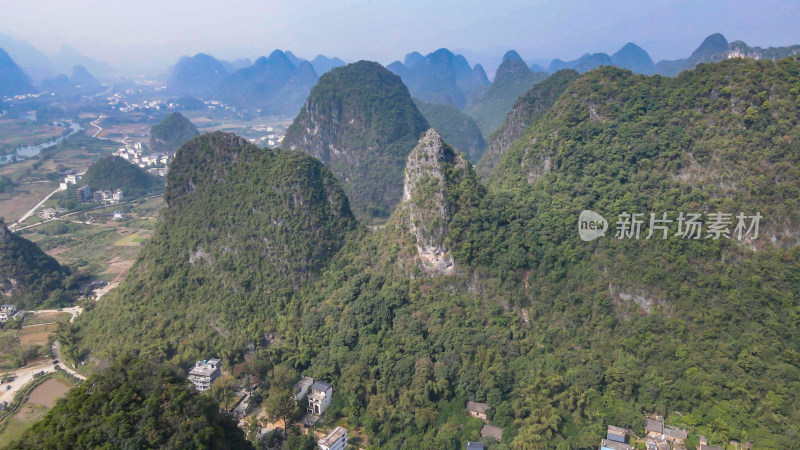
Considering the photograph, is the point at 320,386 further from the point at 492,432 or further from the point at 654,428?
the point at 654,428

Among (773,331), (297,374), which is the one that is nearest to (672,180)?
(773,331)

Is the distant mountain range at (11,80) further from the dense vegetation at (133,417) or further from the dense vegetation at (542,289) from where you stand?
the dense vegetation at (133,417)

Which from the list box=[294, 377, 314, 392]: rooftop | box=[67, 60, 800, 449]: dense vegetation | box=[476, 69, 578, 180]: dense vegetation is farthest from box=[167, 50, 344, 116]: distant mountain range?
box=[294, 377, 314, 392]: rooftop

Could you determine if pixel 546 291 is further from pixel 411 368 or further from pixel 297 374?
pixel 297 374

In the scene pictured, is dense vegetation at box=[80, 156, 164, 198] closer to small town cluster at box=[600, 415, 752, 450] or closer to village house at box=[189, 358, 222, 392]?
village house at box=[189, 358, 222, 392]

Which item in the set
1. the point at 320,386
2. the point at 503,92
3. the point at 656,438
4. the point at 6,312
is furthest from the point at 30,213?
the point at 503,92
